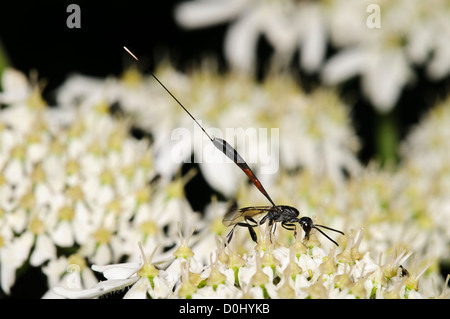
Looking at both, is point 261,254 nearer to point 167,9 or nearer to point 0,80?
point 0,80

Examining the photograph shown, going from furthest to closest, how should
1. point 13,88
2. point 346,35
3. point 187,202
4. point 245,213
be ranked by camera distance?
point 346,35, point 13,88, point 187,202, point 245,213

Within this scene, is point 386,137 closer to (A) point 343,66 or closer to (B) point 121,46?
(A) point 343,66

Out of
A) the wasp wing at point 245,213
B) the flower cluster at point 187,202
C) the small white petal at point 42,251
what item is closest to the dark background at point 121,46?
the flower cluster at point 187,202

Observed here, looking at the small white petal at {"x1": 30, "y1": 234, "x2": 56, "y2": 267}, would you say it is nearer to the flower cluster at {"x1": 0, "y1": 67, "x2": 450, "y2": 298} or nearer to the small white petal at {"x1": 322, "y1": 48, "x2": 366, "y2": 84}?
the flower cluster at {"x1": 0, "y1": 67, "x2": 450, "y2": 298}

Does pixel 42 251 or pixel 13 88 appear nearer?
pixel 42 251

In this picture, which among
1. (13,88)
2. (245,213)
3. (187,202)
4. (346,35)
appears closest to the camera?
(245,213)

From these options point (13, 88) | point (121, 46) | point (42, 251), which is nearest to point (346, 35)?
point (121, 46)
